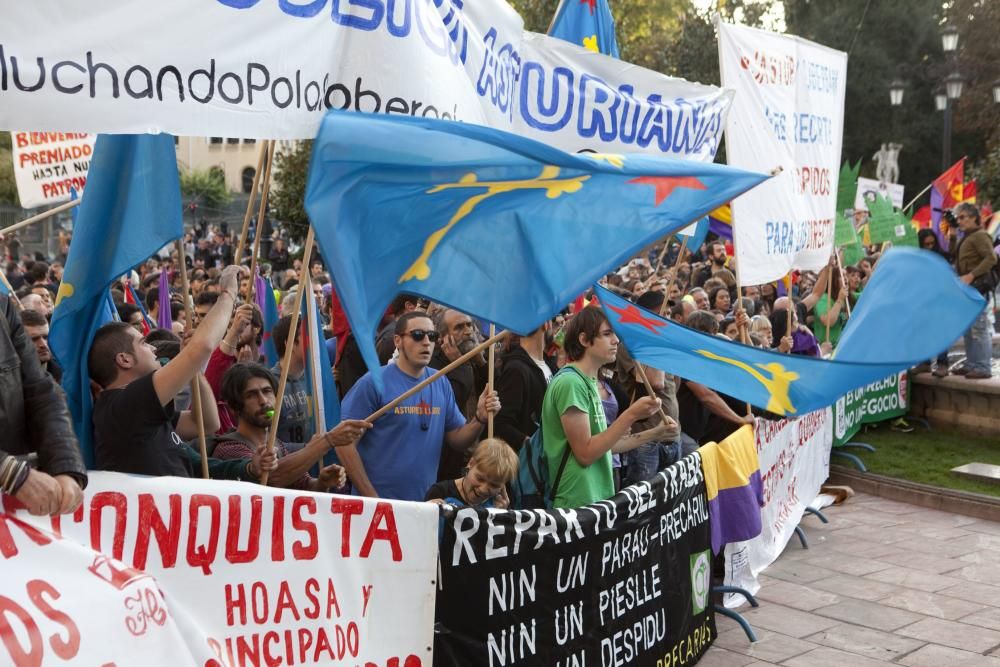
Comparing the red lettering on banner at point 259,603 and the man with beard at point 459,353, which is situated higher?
the man with beard at point 459,353

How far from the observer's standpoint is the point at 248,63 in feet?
12.2

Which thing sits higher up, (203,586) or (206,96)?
(206,96)

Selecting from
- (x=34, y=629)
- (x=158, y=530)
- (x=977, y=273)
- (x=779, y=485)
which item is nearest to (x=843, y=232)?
(x=977, y=273)

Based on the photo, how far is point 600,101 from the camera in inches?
246

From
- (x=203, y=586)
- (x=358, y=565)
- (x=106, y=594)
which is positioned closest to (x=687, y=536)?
(x=358, y=565)

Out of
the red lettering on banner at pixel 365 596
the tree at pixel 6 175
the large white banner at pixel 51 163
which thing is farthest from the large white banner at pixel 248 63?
the tree at pixel 6 175

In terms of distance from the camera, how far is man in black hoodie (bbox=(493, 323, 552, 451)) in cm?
636

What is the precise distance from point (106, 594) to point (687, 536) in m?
3.54

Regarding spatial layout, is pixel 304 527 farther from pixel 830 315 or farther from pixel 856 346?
pixel 830 315

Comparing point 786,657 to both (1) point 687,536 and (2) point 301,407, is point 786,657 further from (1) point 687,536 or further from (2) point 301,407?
(2) point 301,407

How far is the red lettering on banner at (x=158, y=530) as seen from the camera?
3.64m

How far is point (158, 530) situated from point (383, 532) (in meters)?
0.86

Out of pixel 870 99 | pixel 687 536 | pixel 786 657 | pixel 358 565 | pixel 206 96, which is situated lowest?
pixel 786 657

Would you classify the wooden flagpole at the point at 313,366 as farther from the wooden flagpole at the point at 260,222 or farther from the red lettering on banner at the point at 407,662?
the red lettering on banner at the point at 407,662
